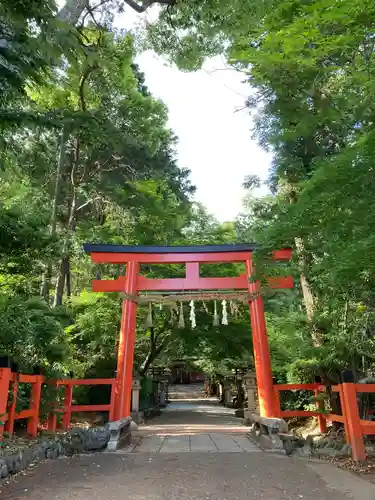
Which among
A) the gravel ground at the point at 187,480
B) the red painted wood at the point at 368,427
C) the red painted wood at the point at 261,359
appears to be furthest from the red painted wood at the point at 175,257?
the gravel ground at the point at 187,480

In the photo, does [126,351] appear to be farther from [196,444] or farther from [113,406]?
[196,444]

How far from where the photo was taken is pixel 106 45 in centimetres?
936

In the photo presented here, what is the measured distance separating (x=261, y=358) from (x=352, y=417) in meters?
2.51

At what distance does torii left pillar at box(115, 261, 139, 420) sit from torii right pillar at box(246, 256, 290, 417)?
2.73 metres

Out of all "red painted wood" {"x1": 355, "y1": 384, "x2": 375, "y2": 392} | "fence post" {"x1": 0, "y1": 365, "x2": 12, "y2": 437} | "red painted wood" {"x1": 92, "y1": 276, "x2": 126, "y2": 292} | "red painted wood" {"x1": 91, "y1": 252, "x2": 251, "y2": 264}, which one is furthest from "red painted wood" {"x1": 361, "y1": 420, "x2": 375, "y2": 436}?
"red painted wood" {"x1": 92, "y1": 276, "x2": 126, "y2": 292}

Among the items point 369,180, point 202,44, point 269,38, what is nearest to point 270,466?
point 369,180

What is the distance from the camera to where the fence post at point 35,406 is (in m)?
6.38

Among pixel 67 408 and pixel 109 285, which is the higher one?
pixel 109 285

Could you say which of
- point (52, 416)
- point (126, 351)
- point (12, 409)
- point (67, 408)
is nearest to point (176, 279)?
point (126, 351)

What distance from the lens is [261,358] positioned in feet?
27.0

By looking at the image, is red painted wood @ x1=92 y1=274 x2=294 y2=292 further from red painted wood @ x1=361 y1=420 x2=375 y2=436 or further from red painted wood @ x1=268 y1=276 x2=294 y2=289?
red painted wood @ x1=361 y1=420 x2=375 y2=436

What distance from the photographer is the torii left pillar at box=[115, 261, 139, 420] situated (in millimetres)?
8148

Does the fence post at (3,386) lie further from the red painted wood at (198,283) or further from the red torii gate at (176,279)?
the red painted wood at (198,283)

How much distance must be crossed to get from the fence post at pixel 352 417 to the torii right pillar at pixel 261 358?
196cm
